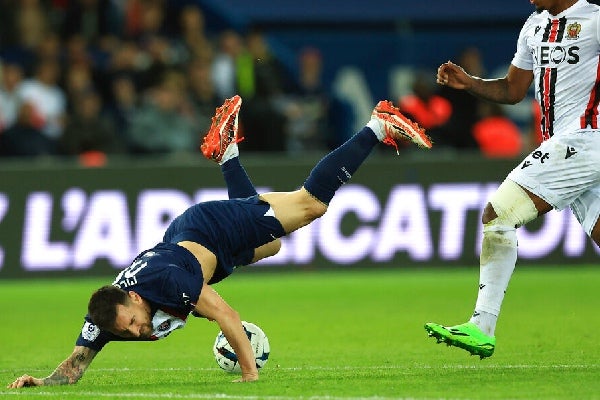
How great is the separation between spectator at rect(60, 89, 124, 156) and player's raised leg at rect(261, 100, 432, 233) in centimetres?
833

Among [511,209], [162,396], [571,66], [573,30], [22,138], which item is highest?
[573,30]

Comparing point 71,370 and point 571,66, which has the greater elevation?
point 571,66

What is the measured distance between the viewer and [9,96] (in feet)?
56.5

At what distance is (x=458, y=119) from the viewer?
18016 millimetres

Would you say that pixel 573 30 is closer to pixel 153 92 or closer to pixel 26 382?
pixel 26 382

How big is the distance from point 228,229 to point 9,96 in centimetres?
922

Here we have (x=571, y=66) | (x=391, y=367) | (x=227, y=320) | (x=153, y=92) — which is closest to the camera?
(x=227, y=320)

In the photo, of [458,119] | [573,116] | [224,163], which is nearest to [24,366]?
[224,163]

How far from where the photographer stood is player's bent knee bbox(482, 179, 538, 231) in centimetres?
837

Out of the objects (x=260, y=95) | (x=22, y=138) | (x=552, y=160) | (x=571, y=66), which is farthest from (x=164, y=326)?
(x=260, y=95)

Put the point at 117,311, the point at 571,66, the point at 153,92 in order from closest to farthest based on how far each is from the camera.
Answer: the point at 117,311 → the point at 571,66 → the point at 153,92

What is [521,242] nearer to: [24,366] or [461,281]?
[461,281]

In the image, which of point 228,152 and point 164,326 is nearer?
point 164,326

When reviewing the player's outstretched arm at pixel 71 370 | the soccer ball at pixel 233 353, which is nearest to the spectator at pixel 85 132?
the soccer ball at pixel 233 353
